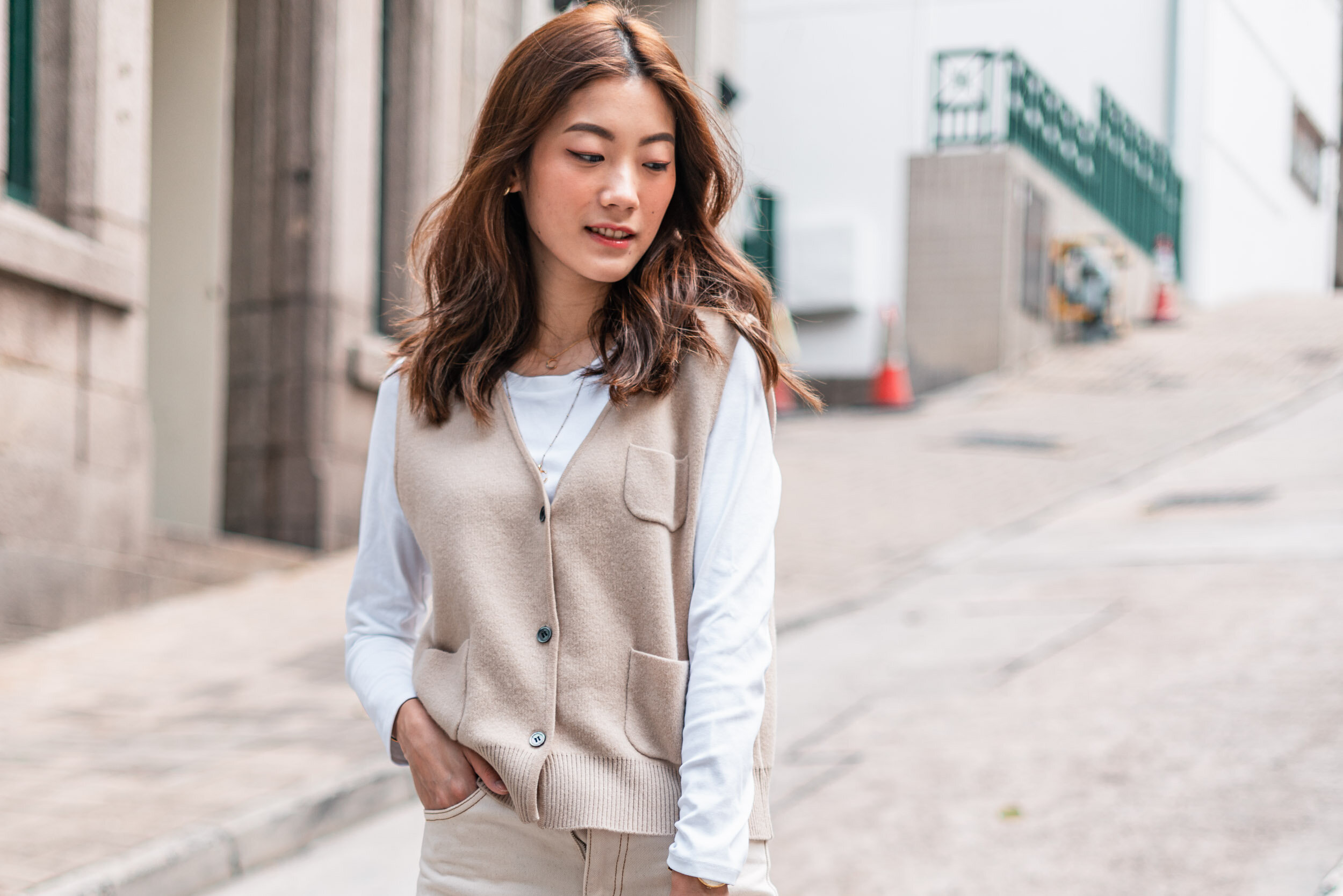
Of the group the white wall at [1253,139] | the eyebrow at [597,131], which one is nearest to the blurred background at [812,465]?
the eyebrow at [597,131]

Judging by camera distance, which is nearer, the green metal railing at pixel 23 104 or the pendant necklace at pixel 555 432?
the pendant necklace at pixel 555 432

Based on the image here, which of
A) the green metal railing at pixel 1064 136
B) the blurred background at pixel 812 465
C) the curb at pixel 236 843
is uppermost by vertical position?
the green metal railing at pixel 1064 136

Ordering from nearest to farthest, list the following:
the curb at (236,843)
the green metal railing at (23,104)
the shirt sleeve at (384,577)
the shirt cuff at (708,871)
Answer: the shirt cuff at (708,871) < the shirt sleeve at (384,577) < the curb at (236,843) < the green metal railing at (23,104)

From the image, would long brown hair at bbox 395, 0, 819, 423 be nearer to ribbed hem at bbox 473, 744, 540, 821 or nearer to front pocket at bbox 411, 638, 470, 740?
front pocket at bbox 411, 638, 470, 740

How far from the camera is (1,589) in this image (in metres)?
6.66

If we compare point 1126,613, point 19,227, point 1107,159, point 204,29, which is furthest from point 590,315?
point 1107,159

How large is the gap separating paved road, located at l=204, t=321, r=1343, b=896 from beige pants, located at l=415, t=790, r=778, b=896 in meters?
2.44

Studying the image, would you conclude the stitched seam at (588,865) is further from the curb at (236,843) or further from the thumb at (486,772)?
the curb at (236,843)

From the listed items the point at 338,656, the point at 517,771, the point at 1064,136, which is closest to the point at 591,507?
the point at 517,771

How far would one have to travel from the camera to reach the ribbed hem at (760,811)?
1.68 meters

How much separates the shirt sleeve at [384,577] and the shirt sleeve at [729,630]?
0.47m

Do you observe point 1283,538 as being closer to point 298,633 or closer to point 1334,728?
point 1334,728

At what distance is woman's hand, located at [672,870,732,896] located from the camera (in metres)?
1.58

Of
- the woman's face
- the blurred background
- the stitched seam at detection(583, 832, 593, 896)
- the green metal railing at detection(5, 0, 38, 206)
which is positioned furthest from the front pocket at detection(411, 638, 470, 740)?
the green metal railing at detection(5, 0, 38, 206)
